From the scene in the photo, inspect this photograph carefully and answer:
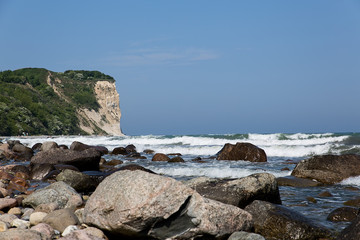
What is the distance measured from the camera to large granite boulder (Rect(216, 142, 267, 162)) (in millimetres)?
16453

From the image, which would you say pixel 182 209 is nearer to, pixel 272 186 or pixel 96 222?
pixel 96 222

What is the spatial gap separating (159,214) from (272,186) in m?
2.78

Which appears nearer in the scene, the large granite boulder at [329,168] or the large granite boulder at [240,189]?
the large granite boulder at [240,189]

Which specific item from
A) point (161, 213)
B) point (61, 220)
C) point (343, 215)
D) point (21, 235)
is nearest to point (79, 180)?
point (61, 220)

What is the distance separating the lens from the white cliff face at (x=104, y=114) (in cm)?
7614

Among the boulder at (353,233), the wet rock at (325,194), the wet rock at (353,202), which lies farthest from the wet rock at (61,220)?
the wet rock at (325,194)

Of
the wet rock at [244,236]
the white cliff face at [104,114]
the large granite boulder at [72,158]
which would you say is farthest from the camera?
the white cliff face at [104,114]

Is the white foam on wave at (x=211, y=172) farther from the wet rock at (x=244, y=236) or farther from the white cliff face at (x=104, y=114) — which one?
the white cliff face at (x=104, y=114)

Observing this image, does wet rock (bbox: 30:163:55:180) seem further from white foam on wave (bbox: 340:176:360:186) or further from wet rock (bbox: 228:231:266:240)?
white foam on wave (bbox: 340:176:360:186)

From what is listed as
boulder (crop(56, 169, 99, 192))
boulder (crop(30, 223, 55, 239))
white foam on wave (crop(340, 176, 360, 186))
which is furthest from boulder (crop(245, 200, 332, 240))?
white foam on wave (crop(340, 176, 360, 186))

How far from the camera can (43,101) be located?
71062 millimetres

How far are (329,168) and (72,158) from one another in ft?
25.6

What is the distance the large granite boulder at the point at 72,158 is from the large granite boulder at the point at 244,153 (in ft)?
20.0

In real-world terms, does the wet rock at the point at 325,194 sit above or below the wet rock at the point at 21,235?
below
